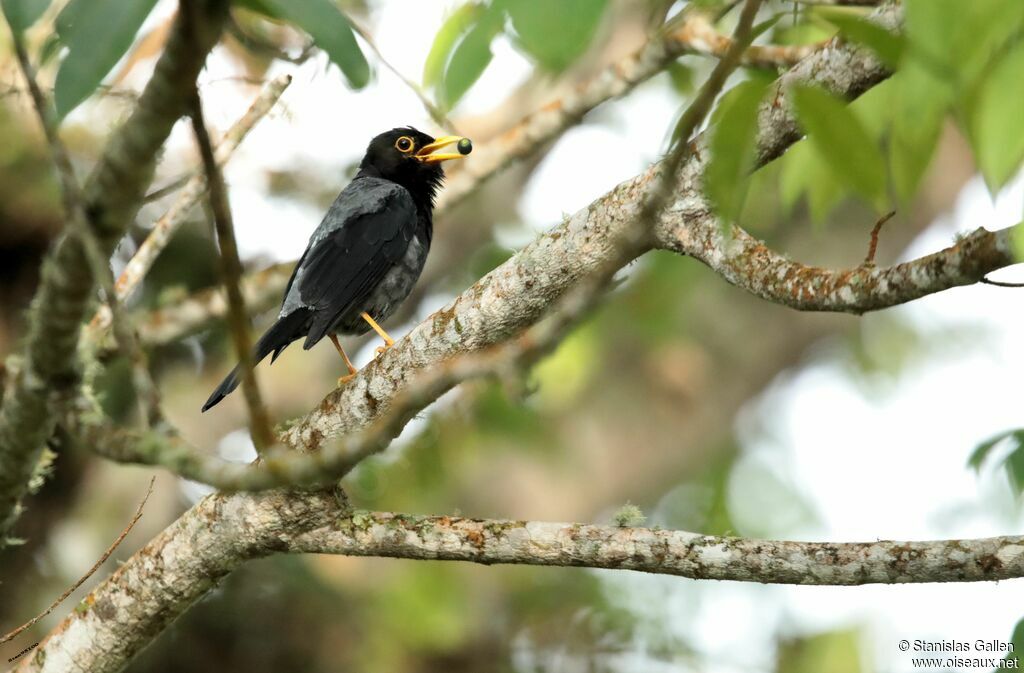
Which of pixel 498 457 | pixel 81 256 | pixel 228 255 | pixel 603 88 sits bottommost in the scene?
pixel 228 255

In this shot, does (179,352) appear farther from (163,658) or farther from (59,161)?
(59,161)

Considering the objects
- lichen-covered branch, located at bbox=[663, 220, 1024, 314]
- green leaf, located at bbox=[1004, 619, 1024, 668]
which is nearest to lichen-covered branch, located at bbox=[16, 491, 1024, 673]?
green leaf, located at bbox=[1004, 619, 1024, 668]

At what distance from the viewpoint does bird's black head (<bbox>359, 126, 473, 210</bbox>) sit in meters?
5.84

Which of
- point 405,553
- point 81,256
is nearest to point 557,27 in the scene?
point 81,256

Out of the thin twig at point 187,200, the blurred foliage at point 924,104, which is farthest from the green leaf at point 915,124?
the thin twig at point 187,200

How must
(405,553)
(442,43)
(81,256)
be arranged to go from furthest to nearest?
(442,43)
(405,553)
(81,256)

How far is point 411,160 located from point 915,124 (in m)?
4.28

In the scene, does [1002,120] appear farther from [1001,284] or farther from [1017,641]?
[1017,641]

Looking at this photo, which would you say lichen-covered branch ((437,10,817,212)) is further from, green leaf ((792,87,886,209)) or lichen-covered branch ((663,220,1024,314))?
green leaf ((792,87,886,209))

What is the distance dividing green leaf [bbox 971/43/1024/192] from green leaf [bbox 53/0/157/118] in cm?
135

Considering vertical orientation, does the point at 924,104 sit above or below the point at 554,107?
below

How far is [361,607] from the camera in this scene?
693 centimetres

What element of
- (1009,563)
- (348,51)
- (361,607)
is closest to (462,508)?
(361,607)

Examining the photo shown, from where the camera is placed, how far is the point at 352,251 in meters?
5.06
